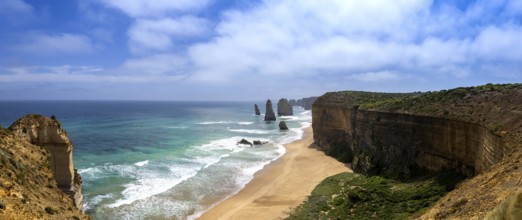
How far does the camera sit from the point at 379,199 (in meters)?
26.8

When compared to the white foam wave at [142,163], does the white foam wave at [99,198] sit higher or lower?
lower

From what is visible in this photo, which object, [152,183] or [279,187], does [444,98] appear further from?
[152,183]

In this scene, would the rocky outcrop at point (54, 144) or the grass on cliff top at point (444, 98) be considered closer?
the rocky outcrop at point (54, 144)

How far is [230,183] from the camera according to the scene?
40594 millimetres

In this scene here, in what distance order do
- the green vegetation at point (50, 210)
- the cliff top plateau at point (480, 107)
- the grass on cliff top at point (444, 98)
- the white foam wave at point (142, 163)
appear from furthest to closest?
the white foam wave at point (142, 163) → the grass on cliff top at point (444, 98) → the cliff top plateau at point (480, 107) → the green vegetation at point (50, 210)

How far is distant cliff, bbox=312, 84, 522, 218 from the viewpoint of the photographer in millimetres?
17281

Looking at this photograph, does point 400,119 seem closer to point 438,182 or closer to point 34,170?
point 438,182

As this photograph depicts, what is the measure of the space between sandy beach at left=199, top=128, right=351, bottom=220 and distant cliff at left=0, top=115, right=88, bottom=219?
12760mm

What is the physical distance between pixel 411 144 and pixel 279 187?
15017mm

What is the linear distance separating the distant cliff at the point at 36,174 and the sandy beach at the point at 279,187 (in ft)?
41.9

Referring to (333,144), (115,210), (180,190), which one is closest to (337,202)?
(180,190)

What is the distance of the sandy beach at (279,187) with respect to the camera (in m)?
30.5

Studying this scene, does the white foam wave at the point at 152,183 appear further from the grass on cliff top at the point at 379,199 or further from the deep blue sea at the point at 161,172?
the grass on cliff top at the point at 379,199

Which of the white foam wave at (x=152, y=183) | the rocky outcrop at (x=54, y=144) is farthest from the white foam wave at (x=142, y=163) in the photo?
the rocky outcrop at (x=54, y=144)
